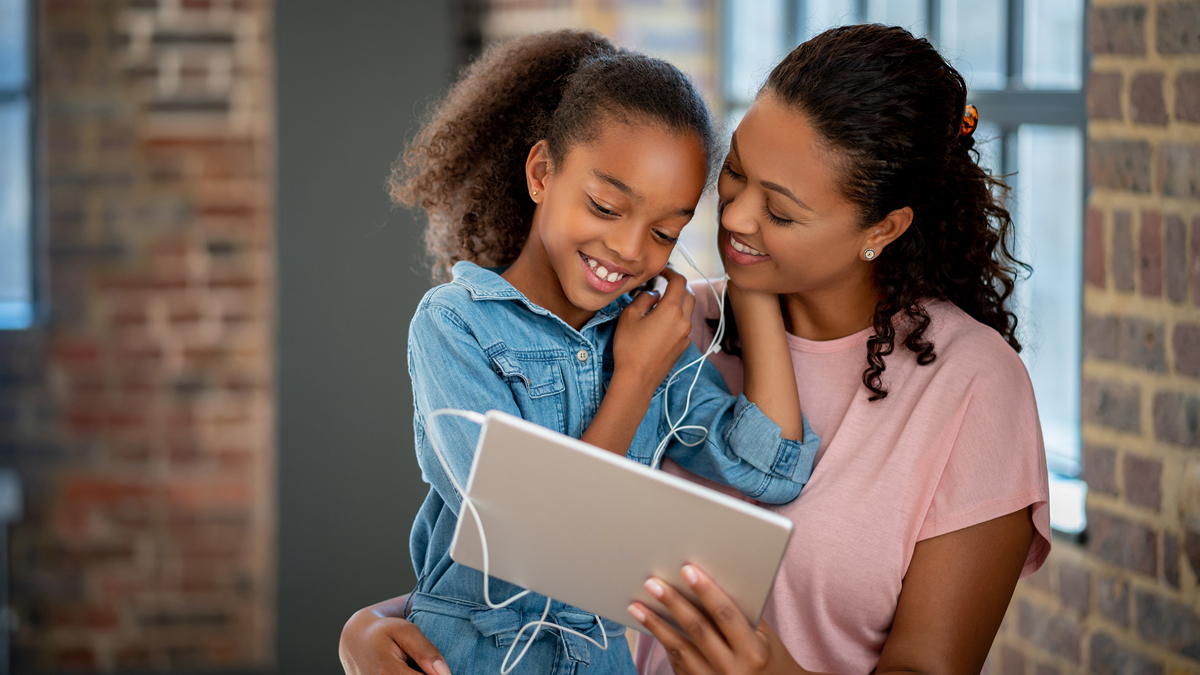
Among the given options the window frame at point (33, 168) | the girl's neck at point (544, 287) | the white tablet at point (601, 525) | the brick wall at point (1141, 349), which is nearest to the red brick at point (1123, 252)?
the brick wall at point (1141, 349)

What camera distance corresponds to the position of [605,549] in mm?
1108

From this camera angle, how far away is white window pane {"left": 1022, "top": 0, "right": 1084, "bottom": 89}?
211 centimetres

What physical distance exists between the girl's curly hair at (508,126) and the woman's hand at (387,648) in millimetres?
602

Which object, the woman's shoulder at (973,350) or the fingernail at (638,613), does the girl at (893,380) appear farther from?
the fingernail at (638,613)

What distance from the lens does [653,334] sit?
1.46 m

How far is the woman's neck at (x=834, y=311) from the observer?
154 cm

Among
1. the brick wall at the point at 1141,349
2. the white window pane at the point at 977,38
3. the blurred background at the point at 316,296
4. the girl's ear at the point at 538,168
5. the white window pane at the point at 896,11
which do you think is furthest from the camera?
the white window pane at the point at 896,11

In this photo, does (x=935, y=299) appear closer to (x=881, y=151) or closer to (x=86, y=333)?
(x=881, y=151)

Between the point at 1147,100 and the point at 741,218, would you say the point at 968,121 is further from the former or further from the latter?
the point at 1147,100

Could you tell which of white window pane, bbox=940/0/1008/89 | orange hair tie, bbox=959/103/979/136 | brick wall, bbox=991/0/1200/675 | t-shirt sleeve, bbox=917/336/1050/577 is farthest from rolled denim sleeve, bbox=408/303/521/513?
white window pane, bbox=940/0/1008/89

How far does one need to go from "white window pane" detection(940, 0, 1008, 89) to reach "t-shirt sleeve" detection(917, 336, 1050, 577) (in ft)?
3.84

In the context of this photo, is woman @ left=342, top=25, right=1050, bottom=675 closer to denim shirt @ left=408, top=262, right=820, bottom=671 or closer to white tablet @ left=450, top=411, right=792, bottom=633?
denim shirt @ left=408, top=262, right=820, bottom=671

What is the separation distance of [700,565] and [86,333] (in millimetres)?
3211

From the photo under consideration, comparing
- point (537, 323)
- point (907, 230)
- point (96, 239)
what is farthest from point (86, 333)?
point (907, 230)
